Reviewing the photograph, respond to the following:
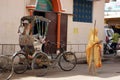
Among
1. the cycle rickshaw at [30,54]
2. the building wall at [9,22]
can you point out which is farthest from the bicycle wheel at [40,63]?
the building wall at [9,22]

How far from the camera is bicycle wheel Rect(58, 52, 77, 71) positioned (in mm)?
14539

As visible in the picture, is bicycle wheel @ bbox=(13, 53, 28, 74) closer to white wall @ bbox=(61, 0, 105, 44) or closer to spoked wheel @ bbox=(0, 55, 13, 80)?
spoked wheel @ bbox=(0, 55, 13, 80)

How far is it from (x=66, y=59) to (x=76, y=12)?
6420mm

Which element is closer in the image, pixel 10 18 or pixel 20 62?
pixel 20 62

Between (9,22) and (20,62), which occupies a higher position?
(9,22)

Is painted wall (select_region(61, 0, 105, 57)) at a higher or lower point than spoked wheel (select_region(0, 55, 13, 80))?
higher

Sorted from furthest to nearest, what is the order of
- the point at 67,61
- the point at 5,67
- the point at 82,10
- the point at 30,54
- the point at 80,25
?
1. the point at 82,10
2. the point at 80,25
3. the point at 67,61
4. the point at 30,54
5. the point at 5,67

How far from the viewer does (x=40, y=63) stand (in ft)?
44.0

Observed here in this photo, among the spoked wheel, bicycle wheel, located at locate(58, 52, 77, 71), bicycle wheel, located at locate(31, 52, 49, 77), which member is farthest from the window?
the spoked wheel

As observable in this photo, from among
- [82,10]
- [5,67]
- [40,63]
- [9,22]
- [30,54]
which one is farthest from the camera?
[82,10]

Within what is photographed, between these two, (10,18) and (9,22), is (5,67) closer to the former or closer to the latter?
(9,22)

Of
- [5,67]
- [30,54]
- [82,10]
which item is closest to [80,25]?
[82,10]

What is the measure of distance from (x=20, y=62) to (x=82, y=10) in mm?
8180

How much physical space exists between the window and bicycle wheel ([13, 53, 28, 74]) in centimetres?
718
